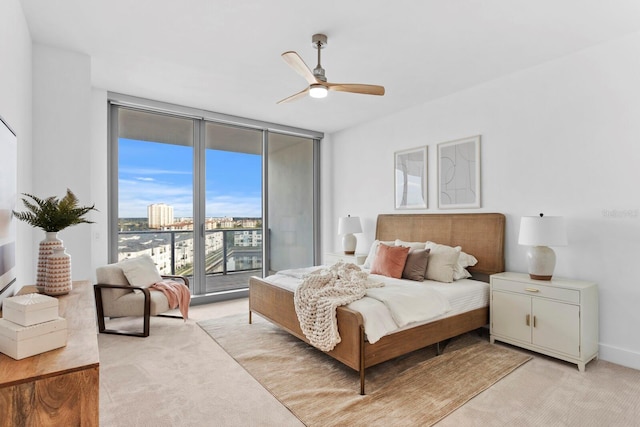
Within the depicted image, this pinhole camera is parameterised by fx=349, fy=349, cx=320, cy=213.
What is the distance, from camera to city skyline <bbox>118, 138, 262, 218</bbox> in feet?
15.1

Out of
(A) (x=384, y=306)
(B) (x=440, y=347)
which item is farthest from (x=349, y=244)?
(A) (x=384, y=306)

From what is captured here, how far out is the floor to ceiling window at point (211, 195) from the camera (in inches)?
182

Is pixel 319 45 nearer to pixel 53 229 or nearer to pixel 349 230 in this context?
pixel 53 229

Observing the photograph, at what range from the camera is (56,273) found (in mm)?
2146

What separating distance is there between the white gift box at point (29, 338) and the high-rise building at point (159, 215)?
12.0 ft

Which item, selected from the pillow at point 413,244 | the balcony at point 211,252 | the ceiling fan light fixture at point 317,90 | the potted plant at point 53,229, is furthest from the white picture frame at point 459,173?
the potted plant at point 53,229

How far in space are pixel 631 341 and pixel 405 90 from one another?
3.24 meters

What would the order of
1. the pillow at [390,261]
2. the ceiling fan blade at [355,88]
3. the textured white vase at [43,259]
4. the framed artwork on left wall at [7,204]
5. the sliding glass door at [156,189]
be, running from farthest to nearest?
the sliding glass door at [156,189]
the pillow at [390,261]
the ceiling fan blade at [355,88]
the textured white vase at [43,259]
the framed artwork on left wall at [7,204]

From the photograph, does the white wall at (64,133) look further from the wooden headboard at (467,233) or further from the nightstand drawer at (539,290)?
the nightstand drawer at (539,290)

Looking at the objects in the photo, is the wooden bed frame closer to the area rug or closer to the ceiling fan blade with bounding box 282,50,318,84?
the area rug

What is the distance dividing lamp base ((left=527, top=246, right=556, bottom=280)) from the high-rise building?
4406 mm

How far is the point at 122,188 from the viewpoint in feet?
14.9

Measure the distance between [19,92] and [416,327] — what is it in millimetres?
3490

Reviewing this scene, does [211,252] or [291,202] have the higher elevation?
[291,202]
